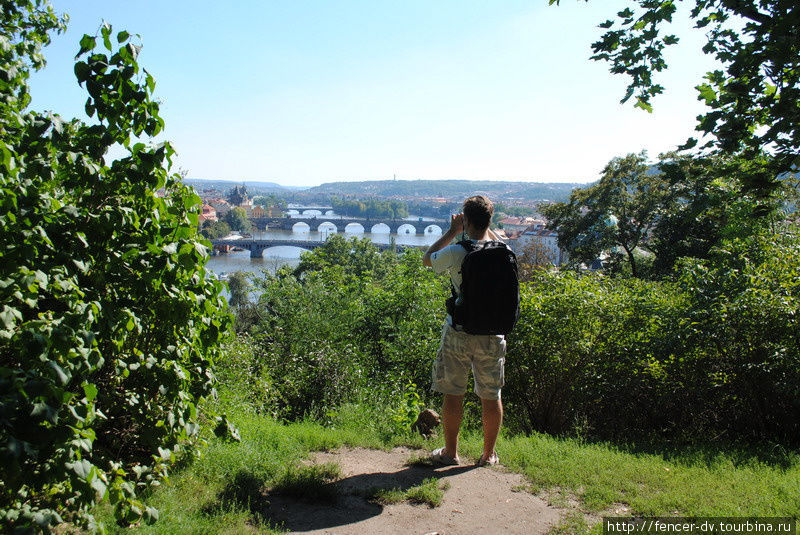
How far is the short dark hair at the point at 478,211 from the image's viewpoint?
3122 millimetres

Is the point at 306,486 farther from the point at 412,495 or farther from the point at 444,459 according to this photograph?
the point at 444,459

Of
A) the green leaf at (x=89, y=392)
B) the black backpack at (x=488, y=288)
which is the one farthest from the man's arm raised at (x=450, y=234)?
the green leaf at (x=89, y=392)

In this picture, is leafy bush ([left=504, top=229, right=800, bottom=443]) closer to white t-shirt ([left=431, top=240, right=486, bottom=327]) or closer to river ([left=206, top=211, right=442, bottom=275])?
white t-shirt ([left=431, top=240, right=486, bottom=327])

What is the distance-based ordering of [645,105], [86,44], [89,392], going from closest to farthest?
[89,392]
[86,44]
[645,105]

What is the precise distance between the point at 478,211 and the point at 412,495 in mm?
1473

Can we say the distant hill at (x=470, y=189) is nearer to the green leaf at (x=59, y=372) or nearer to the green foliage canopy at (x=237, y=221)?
the green foliage canopy at (x=237, y=221)

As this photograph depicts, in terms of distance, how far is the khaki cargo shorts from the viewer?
319 cm

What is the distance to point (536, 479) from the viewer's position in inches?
125

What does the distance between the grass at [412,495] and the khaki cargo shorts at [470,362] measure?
550 millimetres

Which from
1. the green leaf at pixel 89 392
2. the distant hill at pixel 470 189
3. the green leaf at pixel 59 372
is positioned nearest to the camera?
the green leaf at pixel 59 372

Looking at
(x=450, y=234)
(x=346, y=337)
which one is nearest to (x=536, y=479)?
(x=450, y=234)

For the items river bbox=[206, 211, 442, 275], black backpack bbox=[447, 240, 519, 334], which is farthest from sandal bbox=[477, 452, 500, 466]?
river bbox=[206, 211, 442, 275]

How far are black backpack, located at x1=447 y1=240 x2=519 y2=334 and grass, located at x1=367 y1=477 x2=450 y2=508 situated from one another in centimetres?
82

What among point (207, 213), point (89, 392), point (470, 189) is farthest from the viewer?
point (470, 189)
